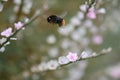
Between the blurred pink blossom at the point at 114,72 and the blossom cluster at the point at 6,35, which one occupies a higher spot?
the blurred pink blossom at the point at 114,72

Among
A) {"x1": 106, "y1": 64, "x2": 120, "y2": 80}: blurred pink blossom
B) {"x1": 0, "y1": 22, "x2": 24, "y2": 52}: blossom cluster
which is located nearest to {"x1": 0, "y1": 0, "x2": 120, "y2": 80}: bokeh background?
{"x1": 106, "y1": 64, "x2": 120, "y2": 80}: blurred pink blossom

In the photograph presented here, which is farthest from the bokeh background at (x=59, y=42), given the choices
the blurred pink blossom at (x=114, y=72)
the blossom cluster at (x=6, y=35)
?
the blossom cluster at (x=6, y=35)

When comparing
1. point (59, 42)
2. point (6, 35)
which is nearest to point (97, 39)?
point (59, 42)

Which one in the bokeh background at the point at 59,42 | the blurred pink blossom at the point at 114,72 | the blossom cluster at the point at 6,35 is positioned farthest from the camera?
the blurred pink blossom at the point at 114,72

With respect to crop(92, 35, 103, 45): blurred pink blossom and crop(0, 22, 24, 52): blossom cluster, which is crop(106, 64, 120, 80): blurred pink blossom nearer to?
crop(92, 35, 103, 45): blurred pink blossom

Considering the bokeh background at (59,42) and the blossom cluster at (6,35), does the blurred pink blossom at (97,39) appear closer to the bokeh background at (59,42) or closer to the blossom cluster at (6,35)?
the bokeh background at (59,42)

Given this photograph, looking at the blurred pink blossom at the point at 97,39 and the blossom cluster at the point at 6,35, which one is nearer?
the blossom cluster at the point at 6,35

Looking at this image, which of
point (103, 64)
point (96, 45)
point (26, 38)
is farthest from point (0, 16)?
point (103, 64)

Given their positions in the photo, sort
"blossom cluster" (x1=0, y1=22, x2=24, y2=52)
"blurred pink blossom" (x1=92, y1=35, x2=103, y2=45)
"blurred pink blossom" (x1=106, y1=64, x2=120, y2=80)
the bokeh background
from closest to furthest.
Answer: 1. "blossom cluster" (x1=0, y1=22, x2=24, y2=52)
2. the bokeh background
3. "blurred pink blossom" (x1=92, y1=35, x2=103, y2=45)
4. "blurred pink blossom" (x1=106, y1=64, x2=120, y2=80)

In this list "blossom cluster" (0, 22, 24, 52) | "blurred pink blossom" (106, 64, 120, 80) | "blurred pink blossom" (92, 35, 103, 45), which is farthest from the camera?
"blurred pink blossom" (106, 64, 120, 80)

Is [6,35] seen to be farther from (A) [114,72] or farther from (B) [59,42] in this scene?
(A) [114,72]
